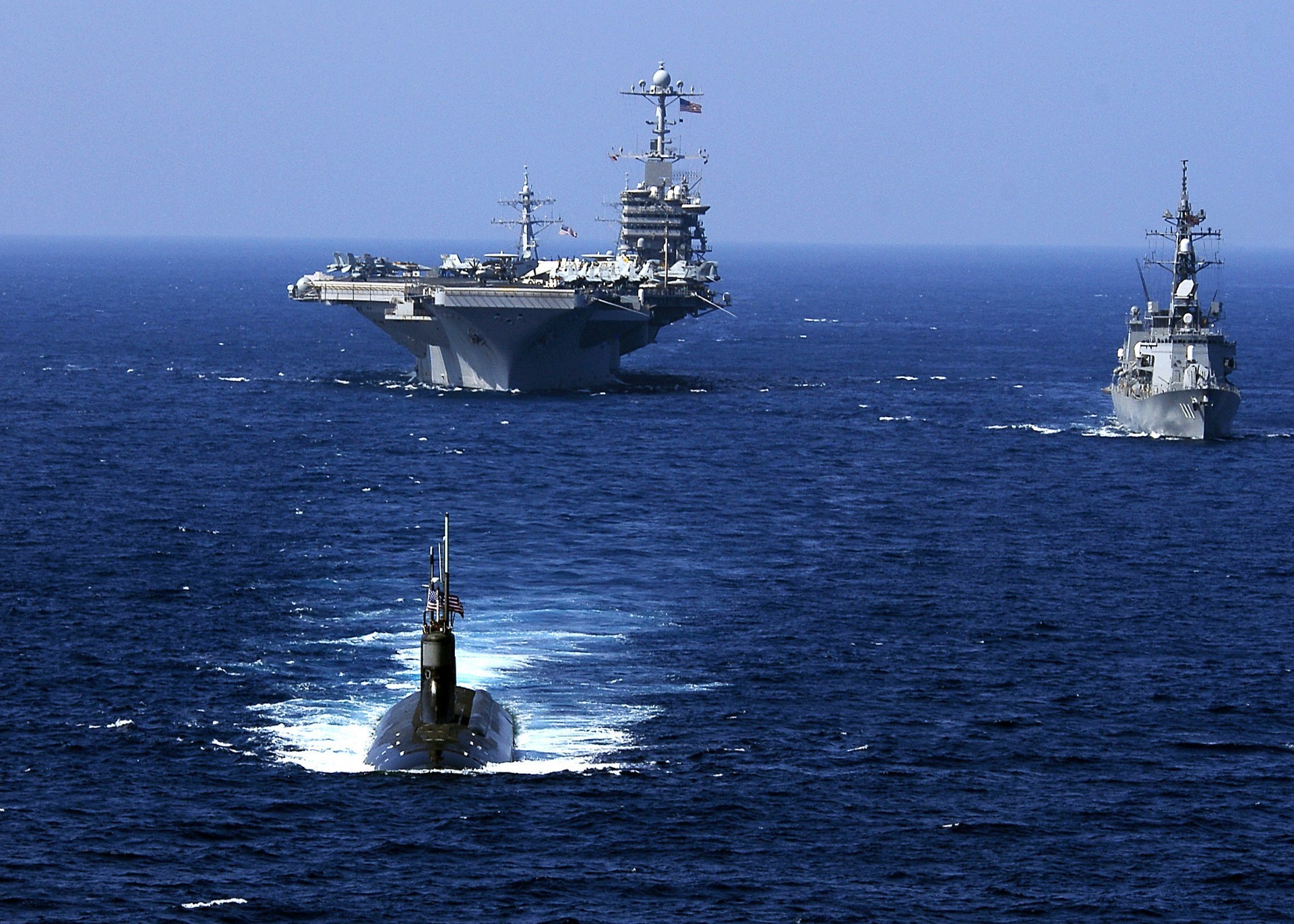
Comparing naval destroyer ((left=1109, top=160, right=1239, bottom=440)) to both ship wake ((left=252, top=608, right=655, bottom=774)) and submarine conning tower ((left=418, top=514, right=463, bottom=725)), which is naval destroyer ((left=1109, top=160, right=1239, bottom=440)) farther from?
submarine conning tower ((left=418, top=514, right=463, bottom=725))

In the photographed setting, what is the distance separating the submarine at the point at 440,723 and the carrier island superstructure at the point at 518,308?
5963 centimetres

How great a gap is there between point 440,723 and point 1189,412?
64.1 meters

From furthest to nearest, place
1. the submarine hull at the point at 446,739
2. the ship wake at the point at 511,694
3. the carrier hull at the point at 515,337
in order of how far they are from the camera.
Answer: the carrier hull at the point at 515,337
the ship wake at the point at 511,694
the submarine hull at the point at 446,739

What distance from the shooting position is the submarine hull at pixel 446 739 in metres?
42.8

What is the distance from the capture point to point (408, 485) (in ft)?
271

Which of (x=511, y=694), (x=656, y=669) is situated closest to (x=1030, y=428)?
(x=656, y=669)

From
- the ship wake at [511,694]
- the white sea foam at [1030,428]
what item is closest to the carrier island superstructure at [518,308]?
the white sea foam at [1030,428]

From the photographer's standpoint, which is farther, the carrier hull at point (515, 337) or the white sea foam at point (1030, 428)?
the carrier hull at point (515, 337)

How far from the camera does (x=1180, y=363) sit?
100000 mm

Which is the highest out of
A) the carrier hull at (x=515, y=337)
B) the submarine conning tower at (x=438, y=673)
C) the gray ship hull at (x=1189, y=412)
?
the carrier hull at (x=515, y=337)

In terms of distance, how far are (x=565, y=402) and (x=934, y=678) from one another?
2451 inches

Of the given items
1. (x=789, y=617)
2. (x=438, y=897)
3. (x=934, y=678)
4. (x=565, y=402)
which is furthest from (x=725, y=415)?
(x=438, y=897)

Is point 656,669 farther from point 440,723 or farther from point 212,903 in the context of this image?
point 212,903

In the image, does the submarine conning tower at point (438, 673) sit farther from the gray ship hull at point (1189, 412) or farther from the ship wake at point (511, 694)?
the gray ship hull at point (1189, 412)
